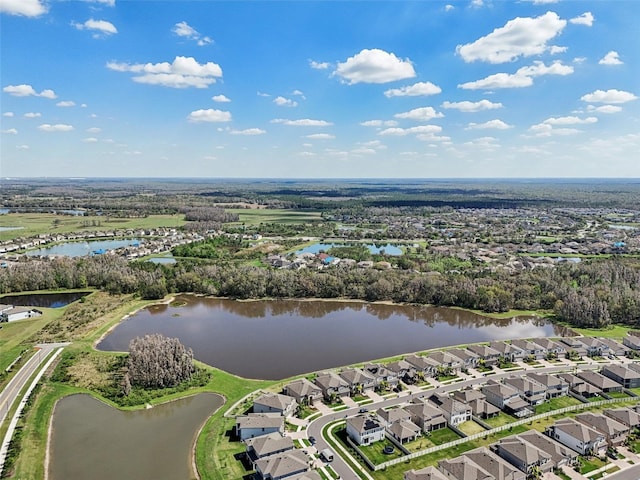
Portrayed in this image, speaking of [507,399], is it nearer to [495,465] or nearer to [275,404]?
[495,465]

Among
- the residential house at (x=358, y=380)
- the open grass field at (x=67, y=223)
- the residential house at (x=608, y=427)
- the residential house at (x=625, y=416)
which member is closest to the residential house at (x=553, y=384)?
the residential house at (x=625, y=416)

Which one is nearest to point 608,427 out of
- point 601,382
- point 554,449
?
point 554,449

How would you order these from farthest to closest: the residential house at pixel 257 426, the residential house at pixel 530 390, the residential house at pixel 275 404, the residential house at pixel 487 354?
the residential house at pixel 487 354
the residential house at pixel 530 390
the residential house at pixel 275 404
the residential house at pixel 257 426

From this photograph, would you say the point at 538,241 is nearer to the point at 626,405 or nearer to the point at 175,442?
the point at 626,405

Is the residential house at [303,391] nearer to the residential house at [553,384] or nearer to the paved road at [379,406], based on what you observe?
the paved road at [379,406]

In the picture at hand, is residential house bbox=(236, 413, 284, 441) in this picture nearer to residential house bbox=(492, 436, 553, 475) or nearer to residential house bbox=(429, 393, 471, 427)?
residential house bbox=(429, 393, 471, 427)

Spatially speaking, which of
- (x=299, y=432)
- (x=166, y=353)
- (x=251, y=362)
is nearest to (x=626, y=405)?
(x=299, y=432)
